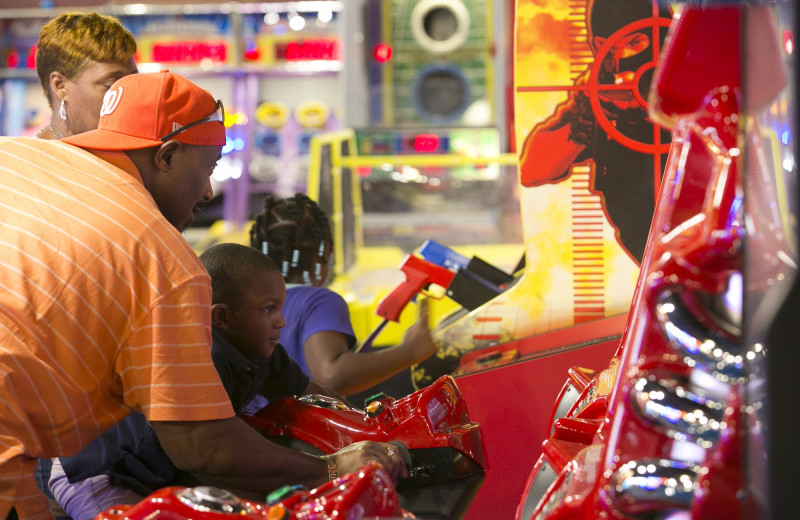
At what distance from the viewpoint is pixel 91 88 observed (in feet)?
5.84

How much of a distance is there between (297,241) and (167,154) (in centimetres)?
88

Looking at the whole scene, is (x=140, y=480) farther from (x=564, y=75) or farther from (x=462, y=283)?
(x=564, y=75)

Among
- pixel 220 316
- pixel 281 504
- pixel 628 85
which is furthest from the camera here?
pixel 628 85

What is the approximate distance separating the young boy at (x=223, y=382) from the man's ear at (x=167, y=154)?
197 millimetres

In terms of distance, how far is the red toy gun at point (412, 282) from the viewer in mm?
1957

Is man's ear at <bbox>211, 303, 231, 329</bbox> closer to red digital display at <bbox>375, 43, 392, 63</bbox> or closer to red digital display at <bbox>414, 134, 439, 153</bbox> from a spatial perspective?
red digital display at <bbox>414, 134, 439, 153</bbox>

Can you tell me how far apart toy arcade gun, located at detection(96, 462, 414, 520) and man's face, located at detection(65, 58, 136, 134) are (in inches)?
45.7

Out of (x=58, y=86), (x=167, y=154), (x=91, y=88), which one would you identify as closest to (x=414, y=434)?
(x=167, y=154)

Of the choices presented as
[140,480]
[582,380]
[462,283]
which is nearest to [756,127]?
[582,380]

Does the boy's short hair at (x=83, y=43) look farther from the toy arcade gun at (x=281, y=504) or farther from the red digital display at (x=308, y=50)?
the red digital display at (x=308, y=50)

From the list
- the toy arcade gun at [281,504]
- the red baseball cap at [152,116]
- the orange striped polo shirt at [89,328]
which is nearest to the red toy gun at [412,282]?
the red baseball cap at [152,116]

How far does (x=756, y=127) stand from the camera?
0.61 m

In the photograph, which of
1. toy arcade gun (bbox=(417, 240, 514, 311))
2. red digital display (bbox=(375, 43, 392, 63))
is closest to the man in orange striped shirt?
toy arcade gun (bbox=(417, 240, 514, 311))

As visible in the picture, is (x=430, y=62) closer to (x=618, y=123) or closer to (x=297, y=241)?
(x=297, y=241)
